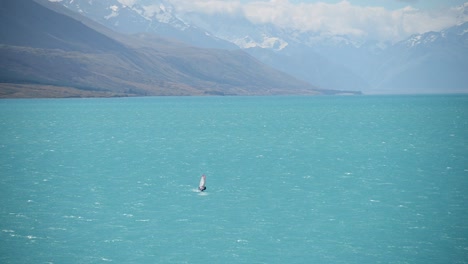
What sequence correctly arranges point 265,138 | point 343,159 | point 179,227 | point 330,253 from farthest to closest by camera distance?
point 265,138
point 343,159
point 179,227
point 330,253

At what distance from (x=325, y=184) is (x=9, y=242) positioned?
45955mm

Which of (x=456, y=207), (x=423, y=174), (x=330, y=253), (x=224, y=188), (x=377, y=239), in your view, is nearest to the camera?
(x=330, y=253)

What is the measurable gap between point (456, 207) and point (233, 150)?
205ft

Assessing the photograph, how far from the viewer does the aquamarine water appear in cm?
5259

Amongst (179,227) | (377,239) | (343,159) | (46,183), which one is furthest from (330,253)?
(343,159)

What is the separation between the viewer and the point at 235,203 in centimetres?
6988

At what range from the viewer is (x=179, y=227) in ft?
196

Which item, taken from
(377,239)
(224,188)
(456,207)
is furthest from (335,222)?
(224,188)

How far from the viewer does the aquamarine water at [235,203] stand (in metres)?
52.6

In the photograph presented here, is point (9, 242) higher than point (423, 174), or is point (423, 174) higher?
point (423, 174)

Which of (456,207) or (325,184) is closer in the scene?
(456,207)

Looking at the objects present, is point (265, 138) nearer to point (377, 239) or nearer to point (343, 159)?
point (343, 159)

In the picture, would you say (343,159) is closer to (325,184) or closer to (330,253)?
(325,184)

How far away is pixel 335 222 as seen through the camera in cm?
6159
